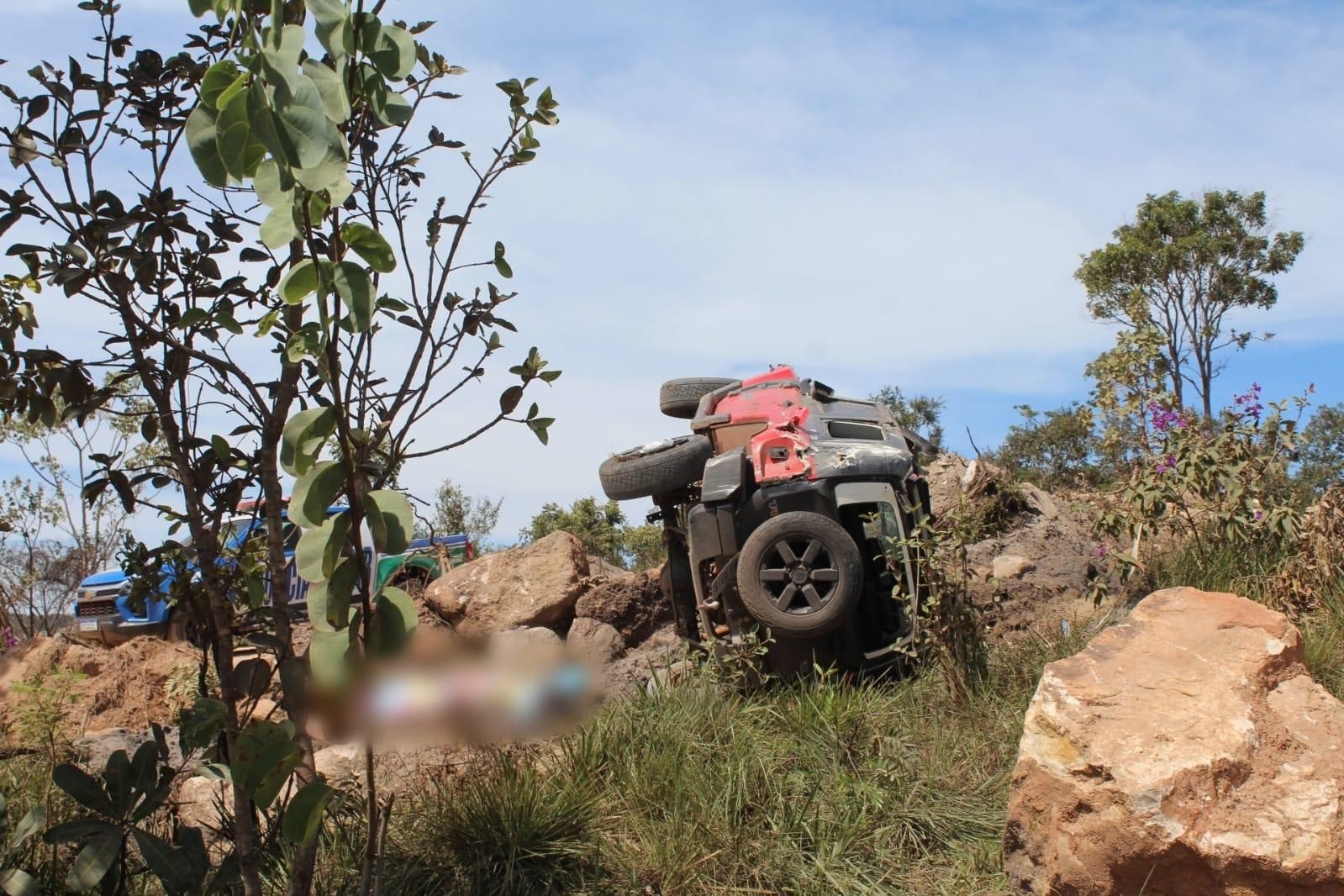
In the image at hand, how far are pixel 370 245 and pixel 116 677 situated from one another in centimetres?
571

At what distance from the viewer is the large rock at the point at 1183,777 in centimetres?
328

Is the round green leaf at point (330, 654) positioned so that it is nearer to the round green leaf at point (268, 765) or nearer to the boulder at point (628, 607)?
the round green leaf at point (268, 765)

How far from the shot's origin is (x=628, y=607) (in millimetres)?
7520

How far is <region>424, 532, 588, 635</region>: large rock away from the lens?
7.64 m

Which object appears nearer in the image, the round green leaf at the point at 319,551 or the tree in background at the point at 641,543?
the round green leaf at the point at 319,551

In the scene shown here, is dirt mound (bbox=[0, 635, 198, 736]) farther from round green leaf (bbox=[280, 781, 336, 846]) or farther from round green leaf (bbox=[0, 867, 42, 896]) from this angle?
round green leaf (bbox=[280, 781, 336, 846])

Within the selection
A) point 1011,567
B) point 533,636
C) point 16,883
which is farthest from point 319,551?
point 1011,567

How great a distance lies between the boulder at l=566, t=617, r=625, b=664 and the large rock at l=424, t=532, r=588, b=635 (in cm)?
31

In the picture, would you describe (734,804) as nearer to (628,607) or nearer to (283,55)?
(283,55)

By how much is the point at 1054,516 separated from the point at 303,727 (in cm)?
702

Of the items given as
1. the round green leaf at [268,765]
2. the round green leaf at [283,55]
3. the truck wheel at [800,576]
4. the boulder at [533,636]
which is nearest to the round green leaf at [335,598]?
the round green leaf at [268,765]

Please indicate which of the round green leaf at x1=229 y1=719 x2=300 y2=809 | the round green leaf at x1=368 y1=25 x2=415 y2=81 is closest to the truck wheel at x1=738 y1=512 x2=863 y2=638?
the round green leaf at x1=229 y1=719 x2=300 y2=809

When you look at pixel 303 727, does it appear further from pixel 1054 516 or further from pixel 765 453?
pixel 1054 516

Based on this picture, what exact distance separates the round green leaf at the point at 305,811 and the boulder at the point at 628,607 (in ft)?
17.3
